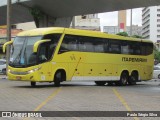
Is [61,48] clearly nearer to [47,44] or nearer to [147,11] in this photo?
[47,44]

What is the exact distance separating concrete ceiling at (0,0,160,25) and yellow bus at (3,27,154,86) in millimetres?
3845

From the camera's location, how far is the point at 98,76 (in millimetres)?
27453

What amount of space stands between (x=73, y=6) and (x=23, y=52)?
12965 mm

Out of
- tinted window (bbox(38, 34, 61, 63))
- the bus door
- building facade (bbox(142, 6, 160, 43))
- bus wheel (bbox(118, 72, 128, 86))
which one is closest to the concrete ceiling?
bus wheel (bbox(118, 72, 128, 86))

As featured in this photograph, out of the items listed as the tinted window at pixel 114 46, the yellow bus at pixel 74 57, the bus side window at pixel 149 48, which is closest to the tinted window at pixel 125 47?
the yellow bus at pixel 74 57

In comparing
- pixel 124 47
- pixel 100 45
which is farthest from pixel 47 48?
pixel 124 47

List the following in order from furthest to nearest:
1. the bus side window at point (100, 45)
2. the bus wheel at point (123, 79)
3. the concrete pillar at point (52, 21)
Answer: the concrete pillar at point (52, 21)
the bus wheel at point (123, 79)
the bus side window at point (100, 45)

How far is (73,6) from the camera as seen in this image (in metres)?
36.1

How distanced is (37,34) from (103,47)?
5.11 metres

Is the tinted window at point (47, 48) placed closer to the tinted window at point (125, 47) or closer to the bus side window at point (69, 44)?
the bus side window at point (69, 44)

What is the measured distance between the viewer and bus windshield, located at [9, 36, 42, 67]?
2373 cm

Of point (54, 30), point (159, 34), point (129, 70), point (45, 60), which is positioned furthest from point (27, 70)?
point (159, 34)

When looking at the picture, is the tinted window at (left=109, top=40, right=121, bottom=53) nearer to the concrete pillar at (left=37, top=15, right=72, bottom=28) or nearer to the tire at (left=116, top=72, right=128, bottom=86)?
the tire at (left=116, top=72, right=128, bottom=86)

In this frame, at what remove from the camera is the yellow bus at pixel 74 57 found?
23.8m
